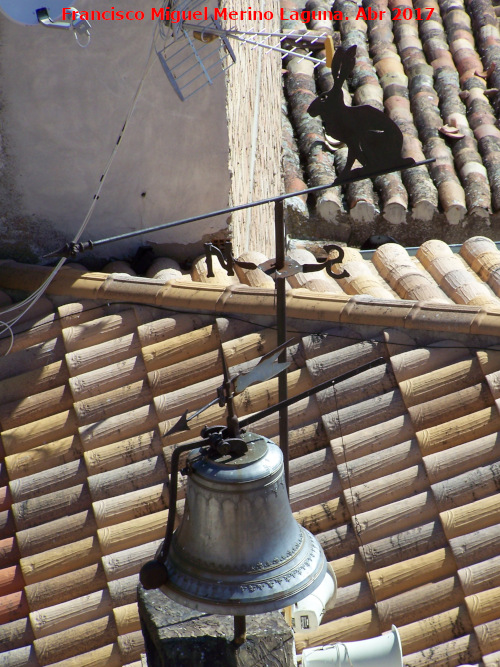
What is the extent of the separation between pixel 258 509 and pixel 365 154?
66.0 inches

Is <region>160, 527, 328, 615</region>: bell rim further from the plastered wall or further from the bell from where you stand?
the plastered wall

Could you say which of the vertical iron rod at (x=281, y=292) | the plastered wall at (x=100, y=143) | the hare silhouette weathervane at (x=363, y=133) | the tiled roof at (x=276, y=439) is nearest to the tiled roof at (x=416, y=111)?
the plastered wall at (x=100, y=143)

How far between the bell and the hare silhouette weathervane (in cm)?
141

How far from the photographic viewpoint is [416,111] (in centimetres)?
1020

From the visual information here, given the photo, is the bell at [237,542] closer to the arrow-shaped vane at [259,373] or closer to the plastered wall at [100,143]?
the arrow-shaped vane at [259,373]

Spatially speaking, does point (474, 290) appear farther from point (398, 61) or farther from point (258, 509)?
point (398, 61)

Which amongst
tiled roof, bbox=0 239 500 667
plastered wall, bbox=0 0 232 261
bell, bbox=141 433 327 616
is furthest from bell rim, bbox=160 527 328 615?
plastered wall, bbox=0 0 232 261

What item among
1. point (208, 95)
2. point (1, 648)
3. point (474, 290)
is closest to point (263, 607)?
point (1, 648)

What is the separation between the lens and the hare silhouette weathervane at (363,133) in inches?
143

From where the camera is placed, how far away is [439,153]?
31.5 feet

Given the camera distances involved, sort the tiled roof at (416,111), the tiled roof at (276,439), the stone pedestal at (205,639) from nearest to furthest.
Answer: the stone pedestal at (205,639) → the tiled roof at (276,439) → the tiled roof at (416,111)

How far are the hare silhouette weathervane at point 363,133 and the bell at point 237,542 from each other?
1.41 metres

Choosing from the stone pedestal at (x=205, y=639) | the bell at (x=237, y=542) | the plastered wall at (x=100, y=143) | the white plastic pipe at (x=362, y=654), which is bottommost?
the white plastic pipe at (x=362, y=654)

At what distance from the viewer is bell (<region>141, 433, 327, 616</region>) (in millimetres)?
2795
